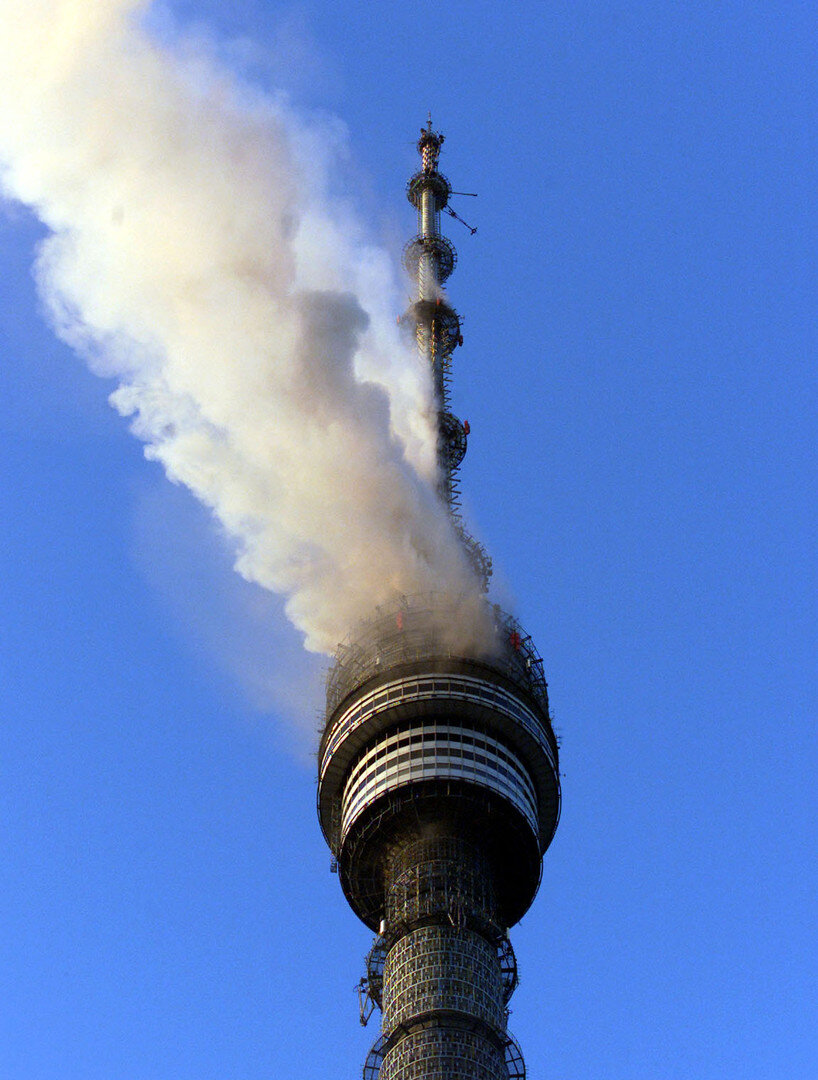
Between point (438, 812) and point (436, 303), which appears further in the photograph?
point (436, 303)

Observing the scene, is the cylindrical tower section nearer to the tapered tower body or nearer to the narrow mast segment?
the tapered tower body

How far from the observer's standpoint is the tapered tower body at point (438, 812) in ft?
380

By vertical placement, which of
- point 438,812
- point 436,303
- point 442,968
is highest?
point 436,303

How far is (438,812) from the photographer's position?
12431 cm

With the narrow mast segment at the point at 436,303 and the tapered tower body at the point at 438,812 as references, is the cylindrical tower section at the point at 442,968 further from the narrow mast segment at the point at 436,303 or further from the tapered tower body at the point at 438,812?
the narrow mast segment at the point at 436,303

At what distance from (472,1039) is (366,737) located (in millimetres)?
27104

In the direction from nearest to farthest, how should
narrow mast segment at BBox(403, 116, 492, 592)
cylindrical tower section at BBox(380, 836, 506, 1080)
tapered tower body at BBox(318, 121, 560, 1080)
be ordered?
cylindrical tower section at BBox(380, 836, 506, 1080)
tapered tower body at BBox(318, 121, 560, 1080)
narrow mast segment at BBox(403, 116, 492, 592)

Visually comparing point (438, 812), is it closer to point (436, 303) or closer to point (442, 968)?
point (442, 968)

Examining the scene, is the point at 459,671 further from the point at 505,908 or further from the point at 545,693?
the point at 505,908

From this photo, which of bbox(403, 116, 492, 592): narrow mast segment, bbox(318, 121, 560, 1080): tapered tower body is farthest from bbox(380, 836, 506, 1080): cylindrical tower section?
bbox(403, 116, 492, 592): narrow mast segment

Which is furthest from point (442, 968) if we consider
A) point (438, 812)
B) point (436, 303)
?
point (436, 303)

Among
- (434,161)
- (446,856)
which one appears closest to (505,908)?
(446,856)

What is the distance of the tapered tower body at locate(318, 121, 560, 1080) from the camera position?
116 meters

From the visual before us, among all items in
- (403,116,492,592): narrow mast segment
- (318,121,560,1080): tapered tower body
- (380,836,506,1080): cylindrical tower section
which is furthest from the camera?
(403,116,492,592): narrow mast segment
